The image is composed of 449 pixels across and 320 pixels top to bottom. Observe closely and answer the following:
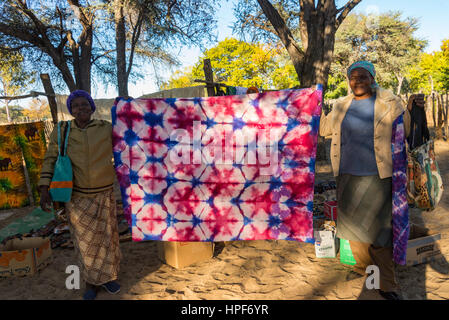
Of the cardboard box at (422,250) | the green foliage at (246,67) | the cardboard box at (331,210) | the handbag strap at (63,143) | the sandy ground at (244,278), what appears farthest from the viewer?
the green foliage at (246,67)

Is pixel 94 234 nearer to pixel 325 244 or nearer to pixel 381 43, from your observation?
pixel 325 244

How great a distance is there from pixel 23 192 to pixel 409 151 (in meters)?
7.19

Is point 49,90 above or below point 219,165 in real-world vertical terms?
above

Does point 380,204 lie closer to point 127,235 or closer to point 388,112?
point 388,112

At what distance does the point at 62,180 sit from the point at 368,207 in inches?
104

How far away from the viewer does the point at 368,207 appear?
259 cm

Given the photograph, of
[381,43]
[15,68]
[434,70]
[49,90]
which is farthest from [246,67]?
[49,90]

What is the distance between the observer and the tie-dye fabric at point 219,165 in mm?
2852

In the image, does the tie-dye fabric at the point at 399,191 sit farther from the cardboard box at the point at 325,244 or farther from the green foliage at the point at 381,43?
the green foliage at the point at 381,43

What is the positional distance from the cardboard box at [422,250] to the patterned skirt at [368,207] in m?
0.68

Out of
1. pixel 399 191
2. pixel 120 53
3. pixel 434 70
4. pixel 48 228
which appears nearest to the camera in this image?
pixel 399 191

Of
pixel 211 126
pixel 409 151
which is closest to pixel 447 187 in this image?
pixel 409 151

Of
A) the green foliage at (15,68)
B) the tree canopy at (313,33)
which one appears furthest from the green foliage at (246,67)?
the tree canopy at (313,33)

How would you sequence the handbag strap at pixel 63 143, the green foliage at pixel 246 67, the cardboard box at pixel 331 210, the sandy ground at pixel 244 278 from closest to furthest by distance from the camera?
the handbag strap at pixel 63 143 → the sandy ground at pixel 244 278 → the cardboard box at pixel 331 210 → the green foliage at pixel 246 67
